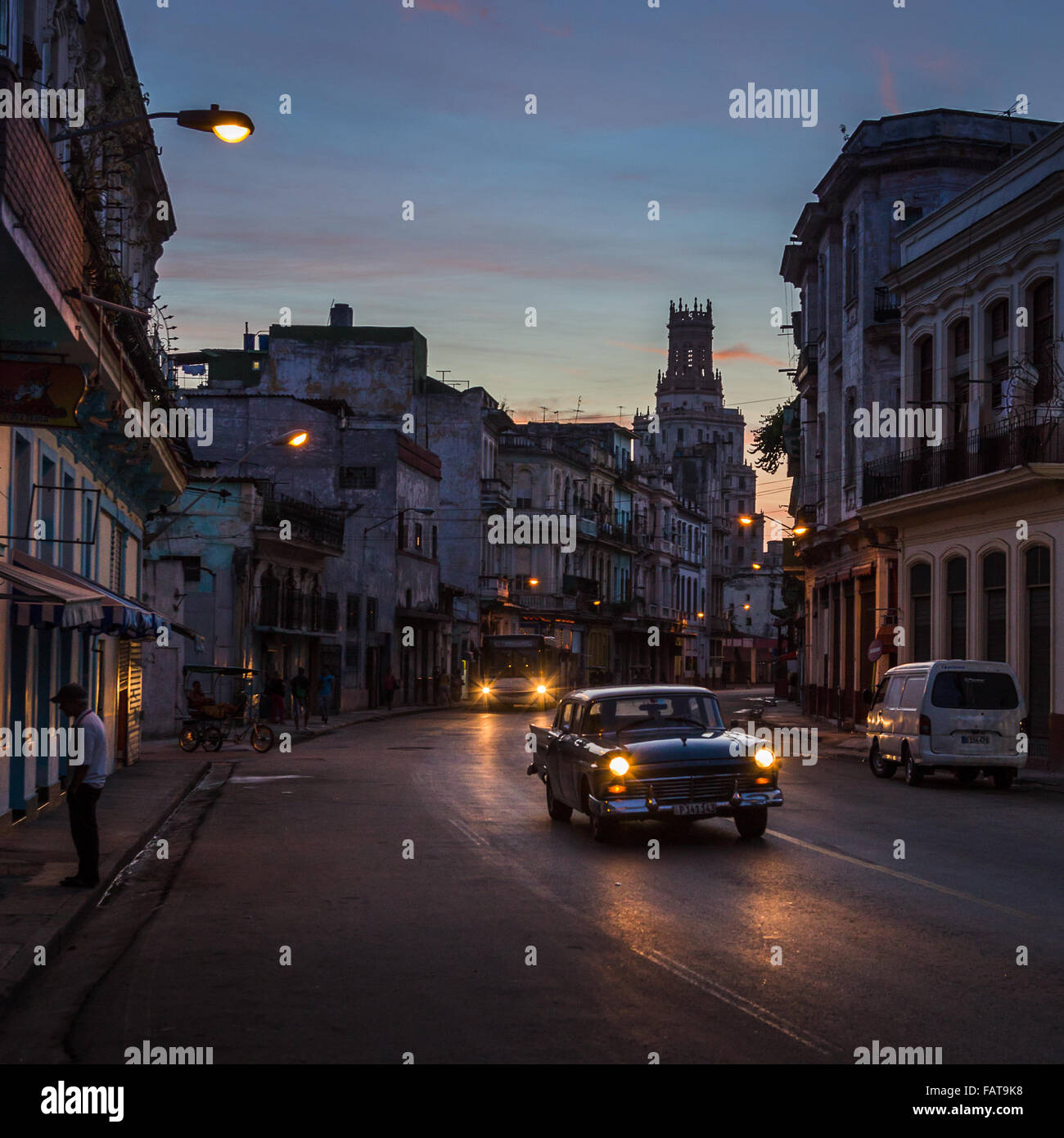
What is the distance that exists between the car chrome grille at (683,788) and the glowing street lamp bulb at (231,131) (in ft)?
24.0

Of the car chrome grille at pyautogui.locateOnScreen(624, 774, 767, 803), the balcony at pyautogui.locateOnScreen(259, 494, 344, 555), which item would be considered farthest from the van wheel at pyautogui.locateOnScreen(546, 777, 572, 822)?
the balcony at pyautogui.locateOnScreen(259, 494, 344, 555)

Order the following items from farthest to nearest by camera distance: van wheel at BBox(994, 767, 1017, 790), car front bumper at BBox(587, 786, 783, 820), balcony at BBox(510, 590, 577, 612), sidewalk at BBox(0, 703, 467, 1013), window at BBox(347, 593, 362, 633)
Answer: balcony at BBox(510, 590, 577, 612) → window at BBox(347, 593, 362, 633) → van wheel at BBox(994, 767, 1017, 790) → car front bumper at BBox(587, 786, 783, 820) → sidewalk at BBox(0, 703, 467, 1013)

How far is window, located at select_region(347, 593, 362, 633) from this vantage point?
62281 millimetres

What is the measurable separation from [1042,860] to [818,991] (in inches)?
294

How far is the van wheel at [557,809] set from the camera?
18.6m

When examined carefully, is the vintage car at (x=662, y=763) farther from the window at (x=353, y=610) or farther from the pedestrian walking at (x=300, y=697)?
the window at (x=353, y=610)

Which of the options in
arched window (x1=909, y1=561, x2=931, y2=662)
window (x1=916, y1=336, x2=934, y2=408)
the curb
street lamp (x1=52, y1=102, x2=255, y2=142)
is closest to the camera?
the curb

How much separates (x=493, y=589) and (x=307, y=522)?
33308 mm

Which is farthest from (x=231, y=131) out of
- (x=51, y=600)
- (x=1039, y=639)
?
(x=1039, y=639)

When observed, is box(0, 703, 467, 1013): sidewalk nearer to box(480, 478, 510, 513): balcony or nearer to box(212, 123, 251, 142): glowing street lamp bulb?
box(212, 123, 251, 142): glowing street lamp bulb

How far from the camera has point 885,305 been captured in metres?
44.6

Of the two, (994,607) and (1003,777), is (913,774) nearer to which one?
(1003,777)

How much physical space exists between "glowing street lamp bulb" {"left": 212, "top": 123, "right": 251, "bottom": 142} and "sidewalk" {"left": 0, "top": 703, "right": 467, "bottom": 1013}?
250 inches

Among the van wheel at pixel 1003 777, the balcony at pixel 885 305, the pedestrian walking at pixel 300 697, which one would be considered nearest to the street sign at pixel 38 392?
the van wheel at pixel 1003 777
